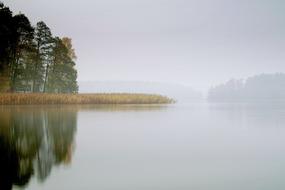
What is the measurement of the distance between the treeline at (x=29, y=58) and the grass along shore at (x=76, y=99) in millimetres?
2988

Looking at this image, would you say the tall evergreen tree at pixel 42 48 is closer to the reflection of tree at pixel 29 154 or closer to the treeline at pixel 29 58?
the treeline at pixel 29 58

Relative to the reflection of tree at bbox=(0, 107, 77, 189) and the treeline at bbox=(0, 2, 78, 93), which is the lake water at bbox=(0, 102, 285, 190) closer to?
the reflection of tree at bbox=(0, 107, 77, 189)

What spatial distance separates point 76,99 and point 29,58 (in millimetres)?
9754

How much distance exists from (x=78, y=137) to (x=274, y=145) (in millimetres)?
7384

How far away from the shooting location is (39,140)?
43.8 ft

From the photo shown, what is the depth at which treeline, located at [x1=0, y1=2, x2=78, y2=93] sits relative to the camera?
4688cm

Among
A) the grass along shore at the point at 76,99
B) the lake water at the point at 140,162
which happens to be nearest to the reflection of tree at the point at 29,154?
the lake water at the point at 140,162

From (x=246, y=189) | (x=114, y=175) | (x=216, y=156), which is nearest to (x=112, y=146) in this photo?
(x=216, y=156)

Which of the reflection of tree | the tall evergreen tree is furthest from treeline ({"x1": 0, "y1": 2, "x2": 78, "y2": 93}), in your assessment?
the reflection of tree

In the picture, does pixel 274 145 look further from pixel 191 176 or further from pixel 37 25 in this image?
pixel 37 25

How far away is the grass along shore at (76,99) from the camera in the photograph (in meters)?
43.1

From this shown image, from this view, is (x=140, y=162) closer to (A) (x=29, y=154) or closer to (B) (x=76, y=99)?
(A) (x=29, y=154)

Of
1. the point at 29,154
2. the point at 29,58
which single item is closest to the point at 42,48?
the point at 29,58

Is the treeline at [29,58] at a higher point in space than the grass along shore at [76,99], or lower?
higher
